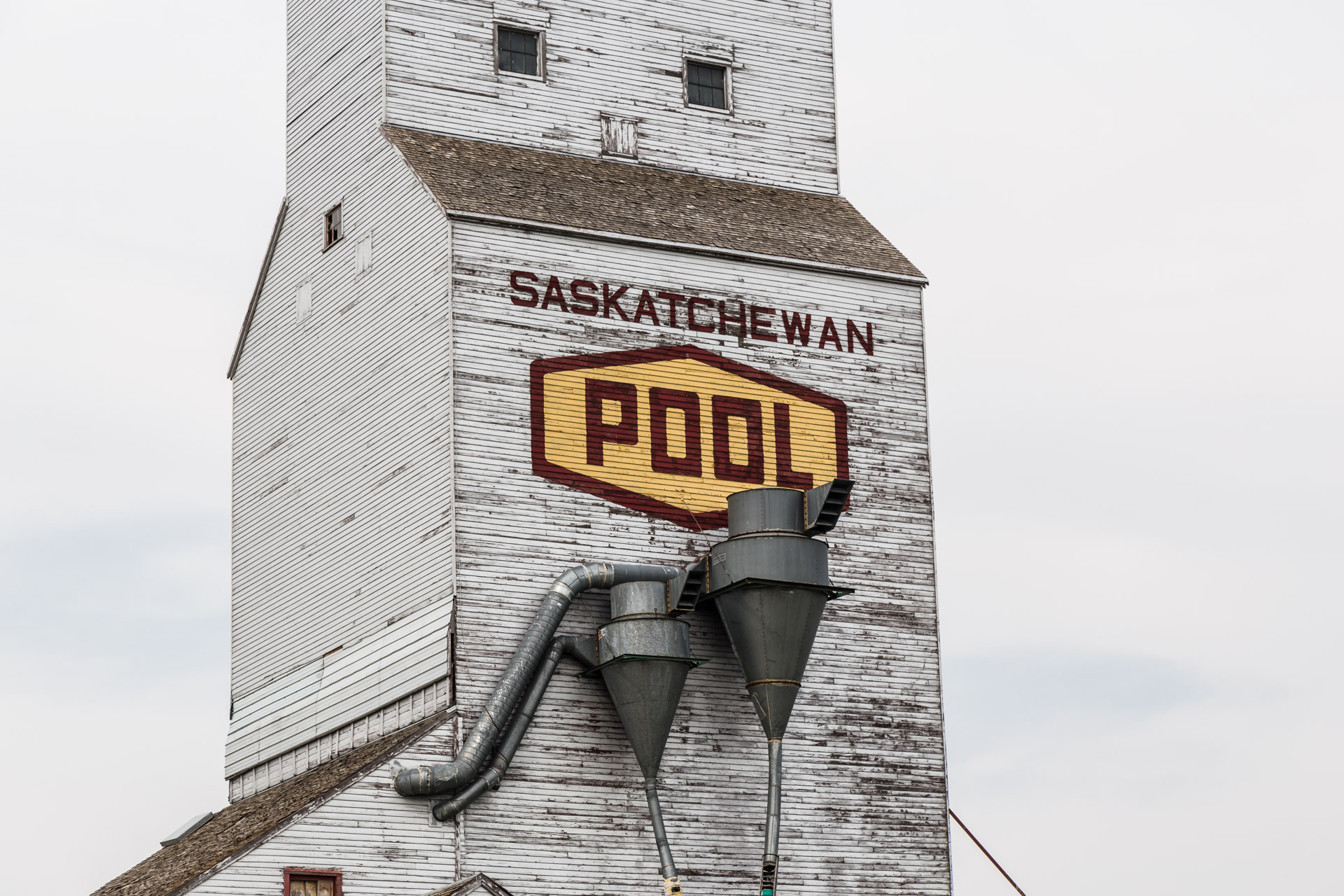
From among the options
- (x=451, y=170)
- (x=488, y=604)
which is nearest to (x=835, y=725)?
(x=488, y=604)

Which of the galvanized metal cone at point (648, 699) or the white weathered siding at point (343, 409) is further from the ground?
the white weathered siding at point (343, 409)

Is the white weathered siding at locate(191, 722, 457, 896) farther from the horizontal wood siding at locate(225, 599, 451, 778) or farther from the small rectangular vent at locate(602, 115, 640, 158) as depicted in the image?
the small rectangular vent at locate(602, 115, 640, 158)

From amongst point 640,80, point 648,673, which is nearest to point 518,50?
point 640,80

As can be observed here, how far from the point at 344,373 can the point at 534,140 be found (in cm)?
728

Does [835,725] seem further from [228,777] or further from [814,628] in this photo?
[228,777]

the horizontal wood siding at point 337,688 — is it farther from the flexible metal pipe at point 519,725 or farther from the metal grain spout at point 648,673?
the metal grain spout at point 648,673

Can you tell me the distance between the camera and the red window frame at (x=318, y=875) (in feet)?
152

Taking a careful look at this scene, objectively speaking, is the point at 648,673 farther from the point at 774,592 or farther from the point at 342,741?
the point at 342,741

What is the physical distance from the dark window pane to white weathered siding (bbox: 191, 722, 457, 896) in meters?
17.6

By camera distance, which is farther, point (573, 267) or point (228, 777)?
point (228, 777)

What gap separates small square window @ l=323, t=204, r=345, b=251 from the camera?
2263 inches

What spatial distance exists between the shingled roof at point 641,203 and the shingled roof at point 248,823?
39.4ft

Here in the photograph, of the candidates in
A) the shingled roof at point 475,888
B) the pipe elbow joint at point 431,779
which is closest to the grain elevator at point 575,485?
the pipe elbow joint at point 431,779

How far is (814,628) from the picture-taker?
50.8 metres
